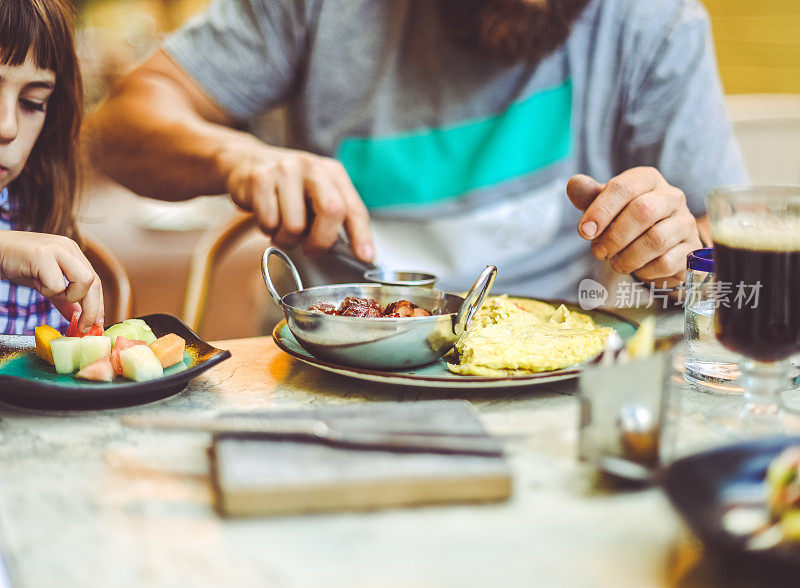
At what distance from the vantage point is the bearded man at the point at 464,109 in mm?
1732

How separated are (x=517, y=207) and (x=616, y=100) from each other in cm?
40

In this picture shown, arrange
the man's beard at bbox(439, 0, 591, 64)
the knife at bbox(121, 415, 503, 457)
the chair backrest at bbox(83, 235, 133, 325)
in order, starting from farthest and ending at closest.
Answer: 1. the man's beard at bbox(439, 0, 591, 64)
2. the chair backrest at bbox(83, 235, 133, 325)
3. the knife at bbox(121, 415, 503, 457)

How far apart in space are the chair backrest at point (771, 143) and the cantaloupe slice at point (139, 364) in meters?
2.13

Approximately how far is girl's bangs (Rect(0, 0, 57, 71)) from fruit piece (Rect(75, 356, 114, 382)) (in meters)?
0.65

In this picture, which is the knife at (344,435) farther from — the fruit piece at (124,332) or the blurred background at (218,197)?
the blurred background at (218,197)

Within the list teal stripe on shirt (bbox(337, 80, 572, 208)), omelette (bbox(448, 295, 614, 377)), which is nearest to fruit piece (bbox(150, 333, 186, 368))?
omelette (bbox(448, 295, 614, 377))

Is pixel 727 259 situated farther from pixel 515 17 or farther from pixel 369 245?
pixel 515 17

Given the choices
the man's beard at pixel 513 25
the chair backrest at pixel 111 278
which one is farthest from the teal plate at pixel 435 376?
the man's beard at pixel 513 25

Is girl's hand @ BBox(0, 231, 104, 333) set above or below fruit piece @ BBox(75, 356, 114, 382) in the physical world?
above

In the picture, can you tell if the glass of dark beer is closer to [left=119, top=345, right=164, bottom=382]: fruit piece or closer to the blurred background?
[left=119, top=345, right=164, bottom=382]: fruit piece

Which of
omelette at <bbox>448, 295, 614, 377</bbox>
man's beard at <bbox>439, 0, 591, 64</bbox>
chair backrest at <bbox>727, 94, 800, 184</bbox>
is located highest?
man's beard at <bbox>439, 0, 591, 64</bbox>

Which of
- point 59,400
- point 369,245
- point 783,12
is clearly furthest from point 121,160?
point 783,12

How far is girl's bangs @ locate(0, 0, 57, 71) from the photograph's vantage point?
1.17 m

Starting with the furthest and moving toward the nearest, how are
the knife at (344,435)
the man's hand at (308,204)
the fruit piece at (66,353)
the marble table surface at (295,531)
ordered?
1. the man's hand at (308,204)
2. the fruit piece at (66,353)
3. the knife at (344,435)
4. the marble table surface at (295,531)
